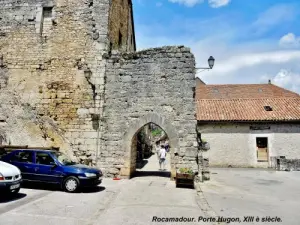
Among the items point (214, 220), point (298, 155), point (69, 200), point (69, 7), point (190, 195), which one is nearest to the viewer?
point (214, 220)

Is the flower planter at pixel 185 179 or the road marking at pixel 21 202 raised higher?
the flower planter at pixel 185 179

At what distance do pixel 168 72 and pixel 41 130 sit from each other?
586cm

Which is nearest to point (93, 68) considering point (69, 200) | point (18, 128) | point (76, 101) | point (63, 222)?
point (76, 101)

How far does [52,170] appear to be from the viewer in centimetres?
783

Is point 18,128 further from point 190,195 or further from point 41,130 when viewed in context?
point 190,195

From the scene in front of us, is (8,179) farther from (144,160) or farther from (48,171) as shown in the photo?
(144,160)

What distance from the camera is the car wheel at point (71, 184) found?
767 cm

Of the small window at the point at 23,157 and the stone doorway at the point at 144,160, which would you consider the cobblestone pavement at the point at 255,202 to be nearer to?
the stone doorway at the point at 144,160

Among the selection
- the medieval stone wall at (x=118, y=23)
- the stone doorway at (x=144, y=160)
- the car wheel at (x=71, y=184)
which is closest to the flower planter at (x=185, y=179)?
the stone doorway at (x=144, y=160)

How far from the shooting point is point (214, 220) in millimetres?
5293

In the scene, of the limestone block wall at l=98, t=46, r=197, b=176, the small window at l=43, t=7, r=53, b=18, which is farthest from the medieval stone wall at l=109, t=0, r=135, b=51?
the small window at l=43, t=7, r=53, b=18

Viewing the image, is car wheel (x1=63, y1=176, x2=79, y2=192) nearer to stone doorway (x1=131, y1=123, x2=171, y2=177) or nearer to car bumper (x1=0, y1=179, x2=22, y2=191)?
car bumper (x1=0, y1=179, x2=22, y2=191)

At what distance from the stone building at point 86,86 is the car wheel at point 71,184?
292 centimetres

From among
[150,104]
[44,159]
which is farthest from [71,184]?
[150,104]
